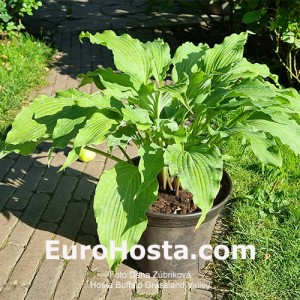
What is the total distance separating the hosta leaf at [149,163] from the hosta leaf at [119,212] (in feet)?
0.42

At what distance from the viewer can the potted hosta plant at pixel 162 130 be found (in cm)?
210

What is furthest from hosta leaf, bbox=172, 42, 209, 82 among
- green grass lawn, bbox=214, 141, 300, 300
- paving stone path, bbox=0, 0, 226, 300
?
paving stone path, bbox=0, 0, 226, 300

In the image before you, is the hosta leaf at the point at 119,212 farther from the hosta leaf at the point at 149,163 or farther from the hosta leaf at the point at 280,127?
the hosta leaf at the point at 280,127

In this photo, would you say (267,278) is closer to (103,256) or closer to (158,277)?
(158,277)

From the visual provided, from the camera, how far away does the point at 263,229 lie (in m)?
2.90

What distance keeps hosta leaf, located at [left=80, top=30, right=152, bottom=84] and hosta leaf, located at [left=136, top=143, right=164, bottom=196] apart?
468 millimetres

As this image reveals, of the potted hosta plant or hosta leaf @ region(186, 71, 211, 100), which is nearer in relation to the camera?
the potted hosta plant

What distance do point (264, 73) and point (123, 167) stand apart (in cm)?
93

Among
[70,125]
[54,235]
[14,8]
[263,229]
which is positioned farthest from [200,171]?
[14,8]

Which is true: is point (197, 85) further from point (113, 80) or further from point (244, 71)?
point (113, 80)

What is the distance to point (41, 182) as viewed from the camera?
3428 mm

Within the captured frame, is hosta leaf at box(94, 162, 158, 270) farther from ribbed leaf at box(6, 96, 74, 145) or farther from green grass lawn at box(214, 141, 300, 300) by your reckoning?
green grass lawn at box(214, 141, 300, 300)

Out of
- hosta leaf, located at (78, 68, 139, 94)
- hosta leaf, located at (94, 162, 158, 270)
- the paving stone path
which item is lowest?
the paving stone path

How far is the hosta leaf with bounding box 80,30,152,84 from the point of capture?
245cm
